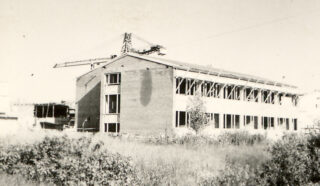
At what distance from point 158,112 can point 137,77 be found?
160 inches

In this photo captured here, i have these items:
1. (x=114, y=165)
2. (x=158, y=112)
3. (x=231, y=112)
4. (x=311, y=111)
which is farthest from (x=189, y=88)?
(x=311, y=111)

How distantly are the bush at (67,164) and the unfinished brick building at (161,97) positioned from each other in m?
20.0

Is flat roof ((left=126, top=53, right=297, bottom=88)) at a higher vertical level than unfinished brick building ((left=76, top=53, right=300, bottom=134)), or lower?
higher

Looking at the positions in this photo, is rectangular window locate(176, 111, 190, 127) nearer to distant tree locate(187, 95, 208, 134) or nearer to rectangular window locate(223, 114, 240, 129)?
distant tree locate(187, 95, 208, 134)

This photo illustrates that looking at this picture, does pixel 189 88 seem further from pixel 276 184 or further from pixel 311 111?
pixel 311 111

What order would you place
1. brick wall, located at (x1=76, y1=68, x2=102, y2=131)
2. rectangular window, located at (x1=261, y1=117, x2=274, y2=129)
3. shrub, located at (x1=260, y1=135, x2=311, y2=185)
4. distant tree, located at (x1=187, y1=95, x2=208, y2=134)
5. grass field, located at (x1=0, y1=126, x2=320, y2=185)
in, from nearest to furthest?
grass field, located at (x1=0, y1=126, x2=320, y2=185)
shrub, located at (x1=260, y1=135, x2=311, y2=185)
distant tree, located at (x1=187, y1=95, x2=208, y2=134)
brick wall, located at (x1=76, y1=68, x2=102, y2=131)
rectangular window, located at (x1=261, y1=117, x2=274, y2=129)

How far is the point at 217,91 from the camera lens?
39.7m

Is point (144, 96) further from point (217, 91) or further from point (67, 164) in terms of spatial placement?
point (67, 164)

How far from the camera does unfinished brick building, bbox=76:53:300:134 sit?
34531mm

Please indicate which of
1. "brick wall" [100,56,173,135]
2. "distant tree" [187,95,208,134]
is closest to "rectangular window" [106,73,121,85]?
"brick wall" [100,56,173,135]

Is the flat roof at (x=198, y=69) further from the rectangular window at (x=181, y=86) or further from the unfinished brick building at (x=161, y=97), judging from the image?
the rectangular window at (x=181, y=86)

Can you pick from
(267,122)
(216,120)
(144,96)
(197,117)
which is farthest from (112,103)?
(267,122)

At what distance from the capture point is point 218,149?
74.7 feet

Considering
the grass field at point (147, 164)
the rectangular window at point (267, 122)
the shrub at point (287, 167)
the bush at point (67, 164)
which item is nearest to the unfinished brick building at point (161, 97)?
the rectangular window at point (267, 122)
